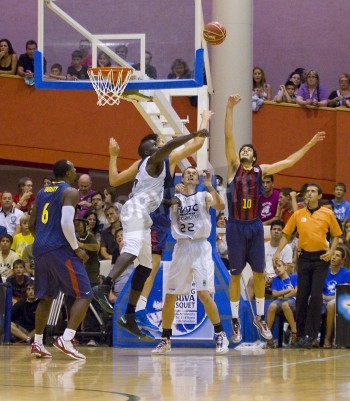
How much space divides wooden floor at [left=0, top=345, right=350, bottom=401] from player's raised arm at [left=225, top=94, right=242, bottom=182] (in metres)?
2.18

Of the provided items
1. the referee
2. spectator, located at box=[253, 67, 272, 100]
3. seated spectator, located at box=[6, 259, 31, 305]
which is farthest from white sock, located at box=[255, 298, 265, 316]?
spectator, located at box=[253, 67, 272, 100]

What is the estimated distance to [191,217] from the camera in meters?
11.9

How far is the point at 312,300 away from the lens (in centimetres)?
1275

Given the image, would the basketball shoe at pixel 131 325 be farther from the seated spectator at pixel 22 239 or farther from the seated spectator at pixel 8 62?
the seated spectator at pixel 8 62

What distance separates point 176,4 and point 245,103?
5114mm

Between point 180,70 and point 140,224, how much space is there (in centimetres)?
252

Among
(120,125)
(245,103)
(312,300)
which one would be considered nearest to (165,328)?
(312,300)

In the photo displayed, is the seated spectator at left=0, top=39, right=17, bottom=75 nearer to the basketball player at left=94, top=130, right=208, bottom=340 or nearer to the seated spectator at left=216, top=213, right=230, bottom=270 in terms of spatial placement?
the seated spectator at left=216, top=213, right=230, bottom=270

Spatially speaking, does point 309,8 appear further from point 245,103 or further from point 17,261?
point 17,261

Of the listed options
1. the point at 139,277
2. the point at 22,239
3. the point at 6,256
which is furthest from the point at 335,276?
the point at 22,239

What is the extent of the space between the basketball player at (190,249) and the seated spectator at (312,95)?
26.2 ft

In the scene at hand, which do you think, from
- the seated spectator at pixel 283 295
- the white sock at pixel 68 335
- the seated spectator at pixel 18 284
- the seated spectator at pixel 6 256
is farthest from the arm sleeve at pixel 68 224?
the seated spectator at pixel 6 256

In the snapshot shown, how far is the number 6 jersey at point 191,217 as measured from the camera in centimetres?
1187

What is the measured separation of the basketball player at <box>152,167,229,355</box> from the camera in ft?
38.5
